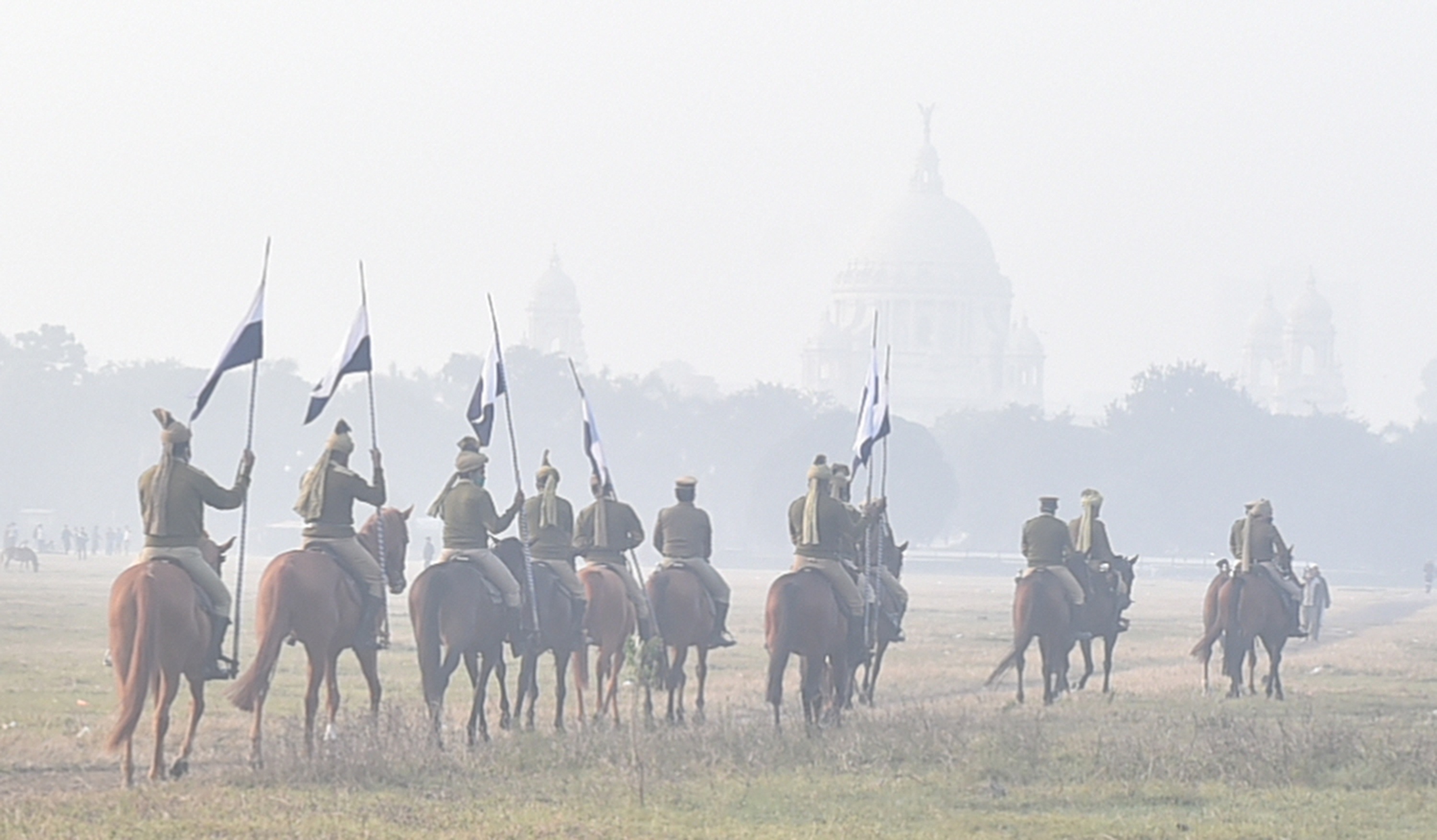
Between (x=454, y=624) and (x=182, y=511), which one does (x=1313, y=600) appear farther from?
(x=182, y=511)

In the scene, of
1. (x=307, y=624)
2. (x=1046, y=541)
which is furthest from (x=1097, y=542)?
(x=307, y=624)

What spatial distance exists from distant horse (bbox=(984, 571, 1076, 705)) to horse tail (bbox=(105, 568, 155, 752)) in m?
11.5

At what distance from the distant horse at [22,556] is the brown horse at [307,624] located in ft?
178

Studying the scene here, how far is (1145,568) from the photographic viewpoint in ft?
429

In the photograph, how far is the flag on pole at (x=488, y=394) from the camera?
79.8ft

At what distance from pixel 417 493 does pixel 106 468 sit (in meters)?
15.9

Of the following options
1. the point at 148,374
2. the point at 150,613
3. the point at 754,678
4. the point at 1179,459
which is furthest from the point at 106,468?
the point at 150,613

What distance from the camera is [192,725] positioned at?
18234 mm

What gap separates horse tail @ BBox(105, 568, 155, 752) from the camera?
56.4ft

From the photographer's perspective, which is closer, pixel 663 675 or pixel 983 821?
pixel 983 821

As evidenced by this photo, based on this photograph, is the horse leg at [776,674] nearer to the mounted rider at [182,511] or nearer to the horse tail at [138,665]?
the mounted rider at [182,511]

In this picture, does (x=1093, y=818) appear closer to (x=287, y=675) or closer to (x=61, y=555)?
(x=287, y=675)

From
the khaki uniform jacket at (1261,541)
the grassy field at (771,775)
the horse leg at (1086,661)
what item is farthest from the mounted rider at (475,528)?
the khaki uniform jacket at (1261,541)

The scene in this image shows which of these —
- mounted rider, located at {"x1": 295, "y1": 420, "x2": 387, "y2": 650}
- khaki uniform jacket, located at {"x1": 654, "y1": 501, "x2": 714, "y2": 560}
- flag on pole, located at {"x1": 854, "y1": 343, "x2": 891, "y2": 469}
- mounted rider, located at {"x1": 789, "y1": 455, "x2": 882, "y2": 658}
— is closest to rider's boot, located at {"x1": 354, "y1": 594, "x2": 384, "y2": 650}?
mounted rider, located at {"x1": 295, "y1": 420, "x2": 387, "y2": 650}
